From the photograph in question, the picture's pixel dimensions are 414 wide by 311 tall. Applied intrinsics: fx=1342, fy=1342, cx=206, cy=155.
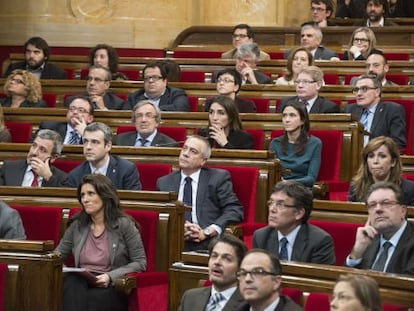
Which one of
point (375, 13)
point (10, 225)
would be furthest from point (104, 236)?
point (375, 13)

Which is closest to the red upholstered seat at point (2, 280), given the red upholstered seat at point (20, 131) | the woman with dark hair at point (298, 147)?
the woman with dark hair at point (298, 147)

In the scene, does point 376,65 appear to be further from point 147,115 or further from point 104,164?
point 104,164

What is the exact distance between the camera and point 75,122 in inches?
275

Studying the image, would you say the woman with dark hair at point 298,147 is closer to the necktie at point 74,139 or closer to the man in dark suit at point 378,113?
the man in dark suit at point 378,113

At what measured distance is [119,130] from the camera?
23.1ft

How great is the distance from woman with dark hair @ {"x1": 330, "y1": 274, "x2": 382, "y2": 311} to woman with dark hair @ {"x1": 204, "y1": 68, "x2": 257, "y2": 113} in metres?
3.44

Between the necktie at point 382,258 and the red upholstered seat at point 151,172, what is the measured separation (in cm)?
167

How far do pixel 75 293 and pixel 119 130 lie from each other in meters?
1.99

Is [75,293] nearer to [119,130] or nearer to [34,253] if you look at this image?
[34,253]

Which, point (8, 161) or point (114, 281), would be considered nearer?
point (114, 281)

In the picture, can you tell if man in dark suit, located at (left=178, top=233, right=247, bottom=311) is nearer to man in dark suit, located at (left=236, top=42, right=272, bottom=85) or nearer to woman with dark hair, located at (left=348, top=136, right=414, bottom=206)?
woman with dark hair, located at (left=348, top=136, right=414, bottom=206)

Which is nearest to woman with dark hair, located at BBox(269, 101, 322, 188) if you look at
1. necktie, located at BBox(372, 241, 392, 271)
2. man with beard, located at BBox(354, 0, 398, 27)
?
necktie, located at BBox(372, 241, 392, 271)

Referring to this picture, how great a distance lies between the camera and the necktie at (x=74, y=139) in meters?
7.06

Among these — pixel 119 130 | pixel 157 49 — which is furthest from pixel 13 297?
pixel 157 49
